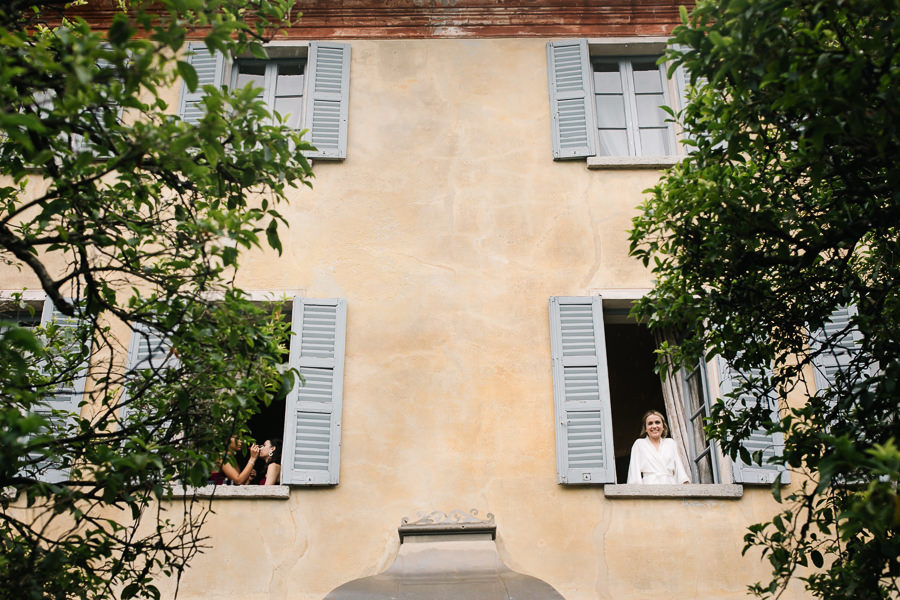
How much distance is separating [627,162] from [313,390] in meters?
3.57

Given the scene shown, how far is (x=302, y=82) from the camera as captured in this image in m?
9.98

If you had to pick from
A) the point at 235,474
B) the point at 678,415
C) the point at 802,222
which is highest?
the point at 802,222

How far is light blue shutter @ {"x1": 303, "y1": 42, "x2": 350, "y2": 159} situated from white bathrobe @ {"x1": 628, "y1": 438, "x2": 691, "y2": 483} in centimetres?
379

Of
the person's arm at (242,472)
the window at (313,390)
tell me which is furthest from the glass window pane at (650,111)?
the person's arm at (242,472)

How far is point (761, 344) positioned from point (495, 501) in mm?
2837

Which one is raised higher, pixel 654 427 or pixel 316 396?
pixel 316 396

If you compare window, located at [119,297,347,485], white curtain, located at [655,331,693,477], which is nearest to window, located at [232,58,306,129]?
window, located at [119,297,347,485]

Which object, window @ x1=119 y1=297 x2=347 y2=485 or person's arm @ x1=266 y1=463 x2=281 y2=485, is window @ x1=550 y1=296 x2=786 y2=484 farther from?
person's arm @ x1=266 y1=463 x2=281 y2=485

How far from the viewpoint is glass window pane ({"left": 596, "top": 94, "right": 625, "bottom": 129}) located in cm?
970

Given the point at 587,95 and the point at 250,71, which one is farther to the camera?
the point at 250,71

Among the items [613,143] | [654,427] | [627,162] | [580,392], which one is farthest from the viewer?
[613,143]

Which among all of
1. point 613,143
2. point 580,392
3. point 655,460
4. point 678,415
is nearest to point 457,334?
point 580,392

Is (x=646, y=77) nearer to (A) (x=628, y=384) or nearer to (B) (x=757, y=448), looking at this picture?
(B) (x=757, y=448)

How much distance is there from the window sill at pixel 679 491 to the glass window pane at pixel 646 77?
409cm
